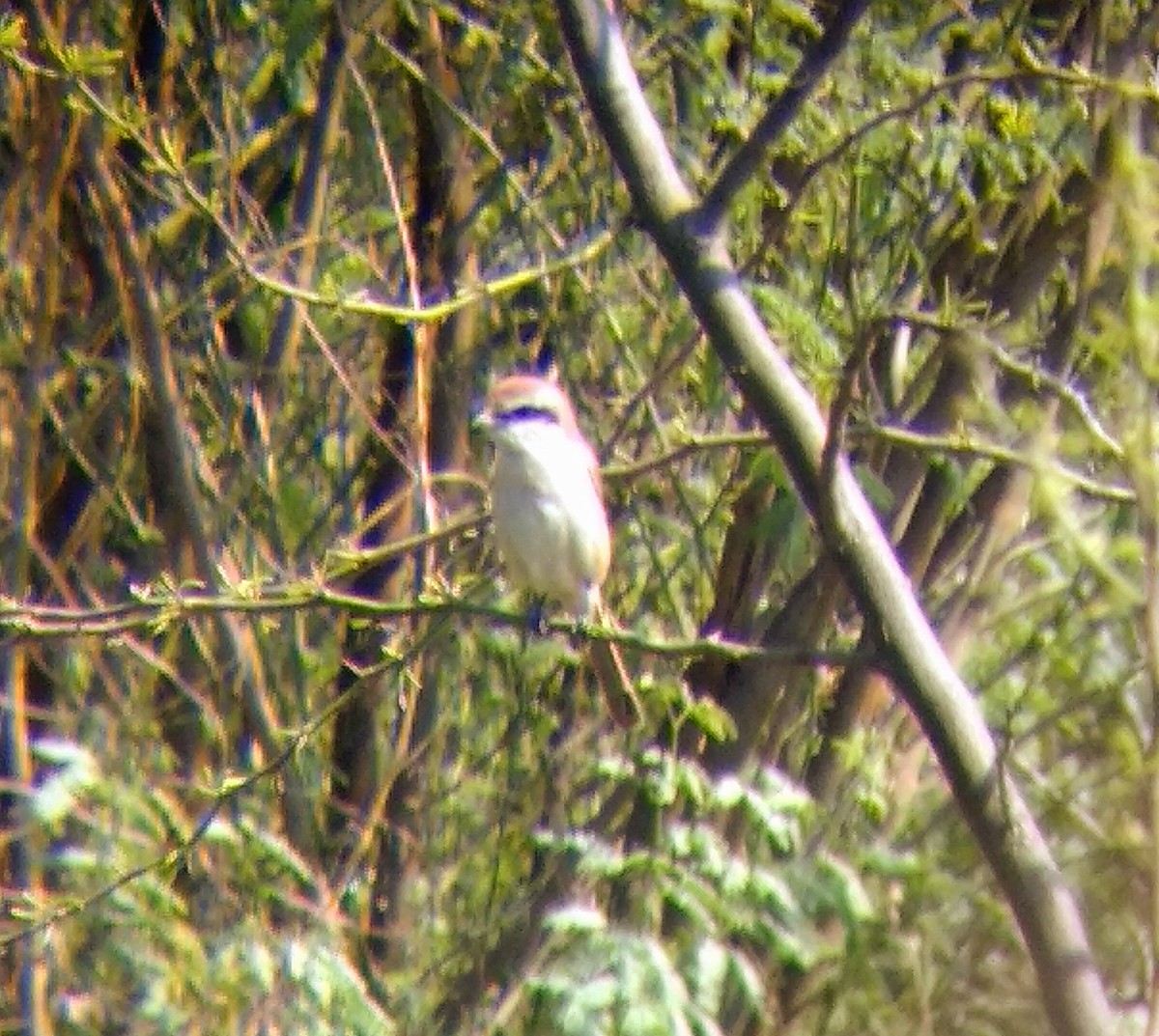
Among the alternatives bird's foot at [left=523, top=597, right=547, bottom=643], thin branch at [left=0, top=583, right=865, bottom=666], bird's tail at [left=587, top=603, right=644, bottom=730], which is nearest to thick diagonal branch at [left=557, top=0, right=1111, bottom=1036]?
thin branch at [left=0, top=583, right=865, bottom=666]

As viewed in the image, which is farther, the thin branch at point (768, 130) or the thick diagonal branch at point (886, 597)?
the thin branch at point (768, 130)

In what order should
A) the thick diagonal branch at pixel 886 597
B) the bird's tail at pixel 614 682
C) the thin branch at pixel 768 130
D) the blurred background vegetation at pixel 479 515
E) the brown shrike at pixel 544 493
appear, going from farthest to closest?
the brown shrike at pixel 544 493 → the bird's tail at pixel 614 682 → the blurred background vegetation at pixel 479 515 → the thin branch at pixel 768 130 → the thick diagonal branch at pixel 886 597

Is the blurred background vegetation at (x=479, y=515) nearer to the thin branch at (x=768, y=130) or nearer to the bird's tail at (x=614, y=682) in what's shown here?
the bird's tail at (x=614, y=682)

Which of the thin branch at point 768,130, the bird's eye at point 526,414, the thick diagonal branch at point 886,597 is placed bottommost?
the thick diagonal branch at point 886,597

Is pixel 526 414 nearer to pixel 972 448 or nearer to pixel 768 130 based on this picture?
pixel 768 130

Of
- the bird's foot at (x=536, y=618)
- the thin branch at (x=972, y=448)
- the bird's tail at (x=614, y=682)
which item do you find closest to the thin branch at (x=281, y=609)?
the bird's foot at (x=536, y=618)

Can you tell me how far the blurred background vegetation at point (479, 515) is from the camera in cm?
366

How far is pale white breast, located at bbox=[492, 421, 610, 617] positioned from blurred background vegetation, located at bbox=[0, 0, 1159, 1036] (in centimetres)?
9

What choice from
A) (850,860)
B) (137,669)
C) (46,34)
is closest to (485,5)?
(46,34)

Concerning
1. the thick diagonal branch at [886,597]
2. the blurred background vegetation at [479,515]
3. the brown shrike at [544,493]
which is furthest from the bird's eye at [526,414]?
the thick diagonal branch at [886,597]

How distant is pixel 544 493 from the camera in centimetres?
430

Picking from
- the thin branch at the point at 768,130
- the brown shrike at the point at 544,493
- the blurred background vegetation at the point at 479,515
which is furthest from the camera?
the brown shrike at the point at 544,493

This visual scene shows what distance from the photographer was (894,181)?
3947 mm

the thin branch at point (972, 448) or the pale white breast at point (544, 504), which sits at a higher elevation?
the pale white breast at point (544, 504)
